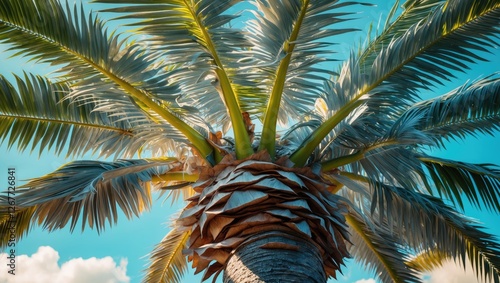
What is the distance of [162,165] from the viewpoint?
558cm

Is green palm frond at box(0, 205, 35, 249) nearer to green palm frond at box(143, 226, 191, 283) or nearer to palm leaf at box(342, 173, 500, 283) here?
green palm frond at box(143, 226, 191, 283)

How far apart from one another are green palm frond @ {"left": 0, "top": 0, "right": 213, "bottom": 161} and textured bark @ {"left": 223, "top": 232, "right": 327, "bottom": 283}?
1257 mm

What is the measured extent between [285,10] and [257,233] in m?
2.01

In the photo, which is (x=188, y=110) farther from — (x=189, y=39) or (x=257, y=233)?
(x=257, y=233)

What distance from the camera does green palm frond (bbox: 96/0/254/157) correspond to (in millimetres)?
4863

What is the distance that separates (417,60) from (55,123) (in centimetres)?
359

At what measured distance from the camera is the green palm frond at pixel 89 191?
486 centimetres

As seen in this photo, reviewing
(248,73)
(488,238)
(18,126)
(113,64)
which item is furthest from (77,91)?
(488,238)

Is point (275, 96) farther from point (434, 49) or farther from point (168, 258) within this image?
point (168, 258)

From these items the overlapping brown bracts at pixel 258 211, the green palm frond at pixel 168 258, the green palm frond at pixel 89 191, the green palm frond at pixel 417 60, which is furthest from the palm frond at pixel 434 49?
the green palm frond at pixel 168 258

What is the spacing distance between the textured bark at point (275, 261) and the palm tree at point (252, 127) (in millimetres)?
15

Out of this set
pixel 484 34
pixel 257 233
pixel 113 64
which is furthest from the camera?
pixel 484 34

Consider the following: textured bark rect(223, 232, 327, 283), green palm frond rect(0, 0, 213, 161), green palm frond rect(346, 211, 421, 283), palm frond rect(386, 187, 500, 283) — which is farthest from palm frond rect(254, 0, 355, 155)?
green palm frond rect(346, 211, 421, 283)

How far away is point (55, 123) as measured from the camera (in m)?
5.71
